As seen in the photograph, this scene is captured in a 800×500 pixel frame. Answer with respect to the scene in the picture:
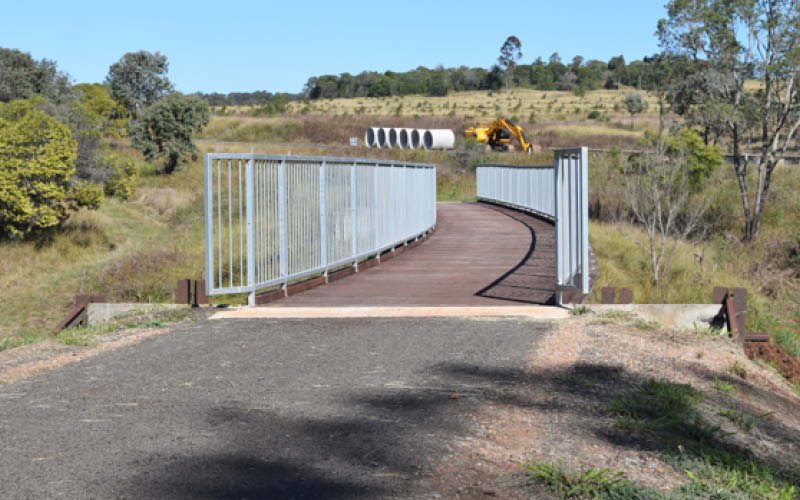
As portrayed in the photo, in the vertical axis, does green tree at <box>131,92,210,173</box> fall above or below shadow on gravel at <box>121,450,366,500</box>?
above

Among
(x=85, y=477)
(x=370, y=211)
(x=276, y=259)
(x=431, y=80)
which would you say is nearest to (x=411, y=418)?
(x=85, y=477)

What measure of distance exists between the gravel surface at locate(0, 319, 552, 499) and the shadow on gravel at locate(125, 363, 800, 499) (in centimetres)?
1

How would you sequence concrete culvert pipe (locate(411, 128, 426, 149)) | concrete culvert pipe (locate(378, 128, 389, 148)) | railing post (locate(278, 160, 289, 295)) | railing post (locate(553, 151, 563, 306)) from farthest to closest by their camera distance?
concrete culvert pipe (locate(378, 128, 389, 148))
concrete culvert pipe (locate(411, 128, 426, 149))
railing post (locate(278, 160, 289, 295))
railing post (locate(553, 151, 563, 306))

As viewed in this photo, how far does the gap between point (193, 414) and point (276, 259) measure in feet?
19.1

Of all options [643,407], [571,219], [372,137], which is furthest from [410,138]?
[643,407]

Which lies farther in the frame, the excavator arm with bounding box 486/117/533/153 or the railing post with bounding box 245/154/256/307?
the excavator arm with bounding box 486/117/533/153

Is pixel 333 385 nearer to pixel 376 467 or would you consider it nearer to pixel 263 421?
pixel 263 421

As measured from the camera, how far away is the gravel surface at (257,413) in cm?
433

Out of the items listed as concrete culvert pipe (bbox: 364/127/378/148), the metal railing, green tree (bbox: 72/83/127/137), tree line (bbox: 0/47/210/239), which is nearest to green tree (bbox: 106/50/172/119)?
green tree (bbox: 72/83/127/137)

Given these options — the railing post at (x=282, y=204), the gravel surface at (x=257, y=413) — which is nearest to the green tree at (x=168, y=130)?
the railing post at (x=282, y=204)

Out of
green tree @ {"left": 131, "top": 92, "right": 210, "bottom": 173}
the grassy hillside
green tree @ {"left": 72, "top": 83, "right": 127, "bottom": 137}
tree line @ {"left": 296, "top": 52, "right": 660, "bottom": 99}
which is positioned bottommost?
the grassy hillside

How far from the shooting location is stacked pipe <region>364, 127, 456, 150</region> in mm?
63625

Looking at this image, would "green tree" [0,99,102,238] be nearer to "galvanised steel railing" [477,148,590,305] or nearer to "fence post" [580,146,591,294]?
"galvanised steel railing" [477,148,590,305]

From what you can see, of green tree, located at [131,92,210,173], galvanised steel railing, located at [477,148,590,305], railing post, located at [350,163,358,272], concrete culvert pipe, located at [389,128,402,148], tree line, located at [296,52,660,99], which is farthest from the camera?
tree line, located at [296,52,660,99]
